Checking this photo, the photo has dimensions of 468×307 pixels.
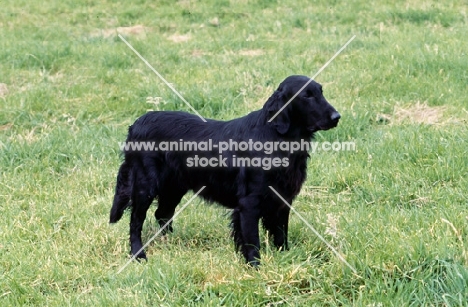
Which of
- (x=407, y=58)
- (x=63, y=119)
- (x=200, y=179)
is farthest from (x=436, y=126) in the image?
(x=63, y=119)

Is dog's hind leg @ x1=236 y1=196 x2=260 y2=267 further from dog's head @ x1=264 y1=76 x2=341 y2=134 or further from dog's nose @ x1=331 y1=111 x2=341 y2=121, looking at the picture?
dog's nose @ x1=331 y1=111 x2=341 y2=121

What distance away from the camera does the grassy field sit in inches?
125

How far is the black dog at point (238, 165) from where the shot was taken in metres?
3.70

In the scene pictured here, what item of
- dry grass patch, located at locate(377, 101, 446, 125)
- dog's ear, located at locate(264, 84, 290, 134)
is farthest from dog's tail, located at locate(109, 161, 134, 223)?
dry grass patch, located at locate(377, 101, 446, 125)

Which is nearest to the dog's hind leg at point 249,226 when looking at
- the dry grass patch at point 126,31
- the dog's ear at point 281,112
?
the dog's ear at point 281,112

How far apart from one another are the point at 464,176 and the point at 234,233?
1867 millimetres

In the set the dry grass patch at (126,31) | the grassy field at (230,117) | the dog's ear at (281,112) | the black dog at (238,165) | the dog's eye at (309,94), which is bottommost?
the dry grass patch at (126,31)

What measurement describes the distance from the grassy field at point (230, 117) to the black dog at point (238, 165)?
0.21 meters

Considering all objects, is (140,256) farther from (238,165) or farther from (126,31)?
(126,31)

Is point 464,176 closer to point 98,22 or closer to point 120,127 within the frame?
point 120,127

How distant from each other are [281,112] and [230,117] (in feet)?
8.26

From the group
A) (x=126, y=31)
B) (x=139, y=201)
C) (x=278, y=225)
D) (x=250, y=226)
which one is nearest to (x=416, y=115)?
(x=278, y=225)

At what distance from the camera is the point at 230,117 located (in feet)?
20.3

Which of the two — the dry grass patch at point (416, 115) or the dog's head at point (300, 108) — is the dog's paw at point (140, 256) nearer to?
the dog's head at point (300, 108)
